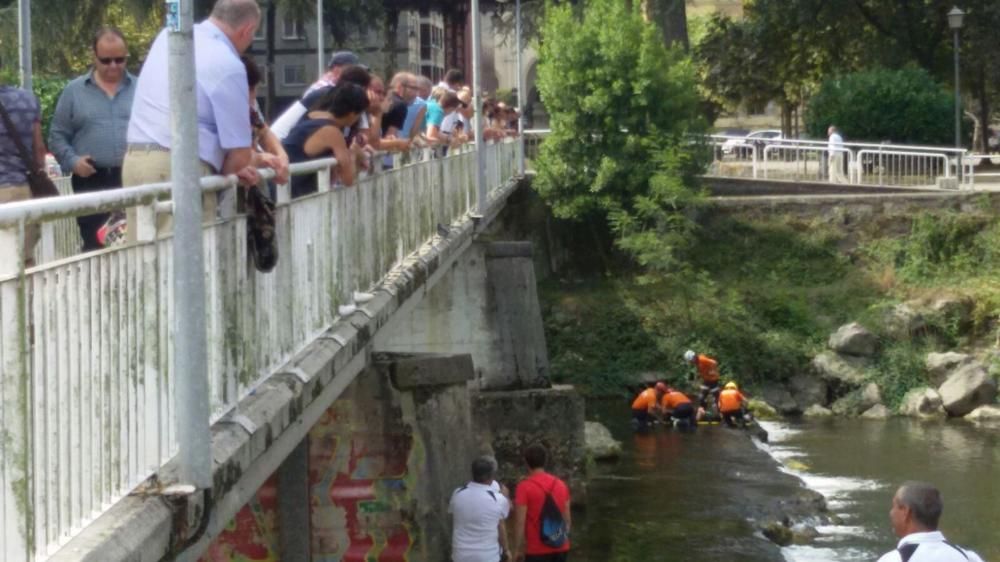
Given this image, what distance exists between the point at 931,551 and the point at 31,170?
4.02 m

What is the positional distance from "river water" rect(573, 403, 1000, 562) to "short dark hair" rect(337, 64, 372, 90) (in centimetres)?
1018

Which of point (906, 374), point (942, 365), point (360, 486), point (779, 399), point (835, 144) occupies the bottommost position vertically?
point (779, 399)

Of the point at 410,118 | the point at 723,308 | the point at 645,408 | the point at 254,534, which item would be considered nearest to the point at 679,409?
the point at 645,408

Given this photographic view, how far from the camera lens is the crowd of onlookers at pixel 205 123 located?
686 cm

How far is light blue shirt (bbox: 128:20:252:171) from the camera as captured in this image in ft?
22.2

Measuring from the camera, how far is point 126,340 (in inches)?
230

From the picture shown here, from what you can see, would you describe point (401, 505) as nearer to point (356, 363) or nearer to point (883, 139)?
point (356, 363)

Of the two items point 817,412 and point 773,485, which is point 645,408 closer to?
point 817,412

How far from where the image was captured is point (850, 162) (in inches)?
1479

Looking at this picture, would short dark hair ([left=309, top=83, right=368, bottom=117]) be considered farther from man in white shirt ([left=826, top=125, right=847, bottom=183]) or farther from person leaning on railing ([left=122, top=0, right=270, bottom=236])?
man in white shirt ([left=826, top=125, right=847, bottom=183])

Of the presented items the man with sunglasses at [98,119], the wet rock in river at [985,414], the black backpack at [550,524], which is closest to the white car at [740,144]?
the wet rock in river at [985,414]

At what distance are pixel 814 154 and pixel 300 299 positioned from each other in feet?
98.6

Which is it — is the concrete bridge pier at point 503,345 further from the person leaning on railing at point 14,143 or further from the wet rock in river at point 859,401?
the person leaning on railing at point 14,143

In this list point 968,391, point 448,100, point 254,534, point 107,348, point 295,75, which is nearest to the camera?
point 107,348
